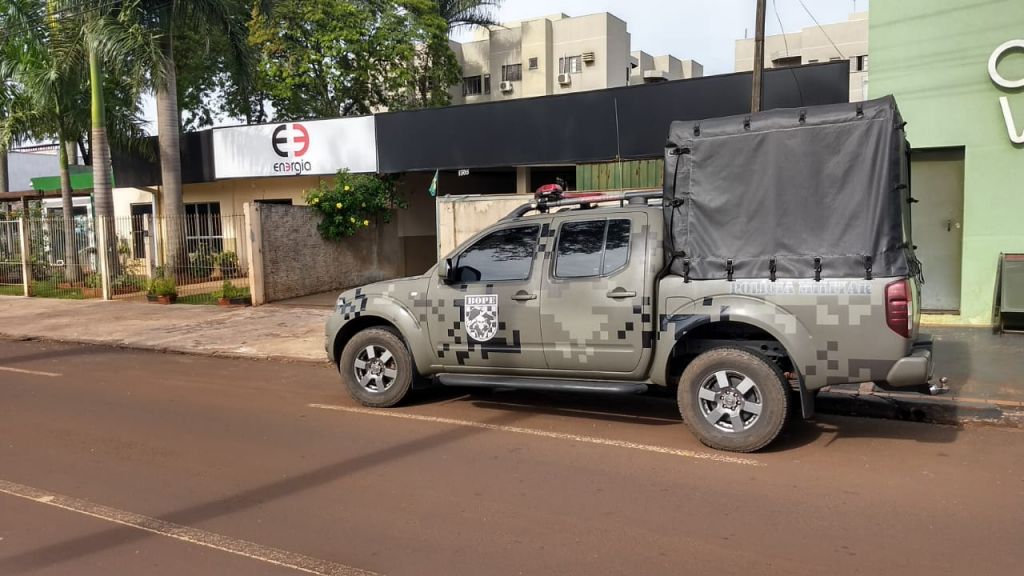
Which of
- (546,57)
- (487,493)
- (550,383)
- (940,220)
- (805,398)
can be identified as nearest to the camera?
(487,493)

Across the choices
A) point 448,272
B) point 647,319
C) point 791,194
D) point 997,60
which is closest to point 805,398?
point 647,319

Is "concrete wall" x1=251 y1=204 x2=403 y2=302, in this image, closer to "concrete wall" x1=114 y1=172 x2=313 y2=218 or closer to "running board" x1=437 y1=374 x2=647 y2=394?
"concrete wall" x1=114 y1=172 x2=313 y2=218

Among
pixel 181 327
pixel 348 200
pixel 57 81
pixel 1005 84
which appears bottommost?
pixel 181 327

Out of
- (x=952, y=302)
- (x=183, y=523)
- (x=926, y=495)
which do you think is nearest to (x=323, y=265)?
(x=952, y=302)

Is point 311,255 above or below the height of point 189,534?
above

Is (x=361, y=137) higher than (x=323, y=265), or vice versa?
(x=361, y=137)

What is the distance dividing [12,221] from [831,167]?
847 inches

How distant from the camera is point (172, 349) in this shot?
468 inches

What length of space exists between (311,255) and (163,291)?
11.1 ft

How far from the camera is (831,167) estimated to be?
18.8ft

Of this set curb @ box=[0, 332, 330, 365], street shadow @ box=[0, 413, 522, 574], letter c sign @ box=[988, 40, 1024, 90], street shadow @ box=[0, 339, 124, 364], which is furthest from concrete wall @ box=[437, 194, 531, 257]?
street shadow @ box=[0, 413, 522, 574]

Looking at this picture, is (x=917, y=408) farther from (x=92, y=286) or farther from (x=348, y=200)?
(x=92, y=286)

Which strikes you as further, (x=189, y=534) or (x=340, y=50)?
(x=340, y=50)

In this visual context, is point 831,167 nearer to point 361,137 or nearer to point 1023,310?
point 1023,310
